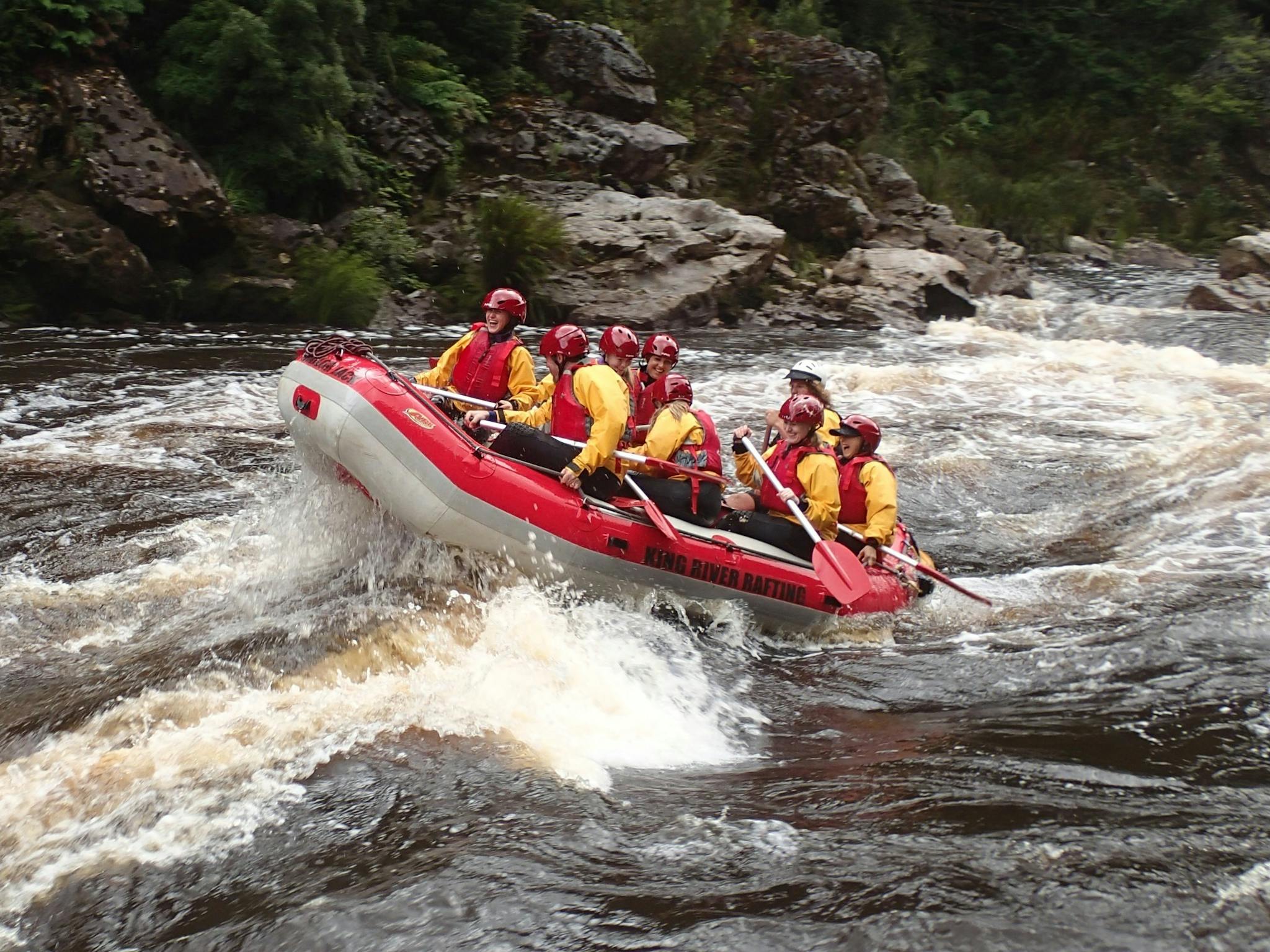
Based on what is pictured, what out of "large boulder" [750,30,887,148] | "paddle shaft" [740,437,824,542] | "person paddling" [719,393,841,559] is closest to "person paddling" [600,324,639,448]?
"paddle shaft" [740,437,824,542]

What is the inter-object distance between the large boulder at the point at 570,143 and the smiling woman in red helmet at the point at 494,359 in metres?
11.1

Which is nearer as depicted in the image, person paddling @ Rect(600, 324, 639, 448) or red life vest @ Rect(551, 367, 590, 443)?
person paddling @ Rect(600, 324, 639, 448)

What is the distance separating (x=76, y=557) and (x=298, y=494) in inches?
44.7

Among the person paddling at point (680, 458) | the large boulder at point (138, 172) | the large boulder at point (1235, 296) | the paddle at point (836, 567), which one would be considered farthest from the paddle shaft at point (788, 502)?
the large boulder at point (1235, 296)

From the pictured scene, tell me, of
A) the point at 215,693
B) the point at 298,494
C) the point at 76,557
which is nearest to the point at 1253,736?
the point at 215,693

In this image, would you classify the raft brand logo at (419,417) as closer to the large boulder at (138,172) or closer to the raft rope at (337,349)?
the raft rope at (337,349)

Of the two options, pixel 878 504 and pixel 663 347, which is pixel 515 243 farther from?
pixel 878 504

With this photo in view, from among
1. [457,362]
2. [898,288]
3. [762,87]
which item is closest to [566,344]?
[457,362]

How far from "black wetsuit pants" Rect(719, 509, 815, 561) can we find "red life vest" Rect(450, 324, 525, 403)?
1.66 metres

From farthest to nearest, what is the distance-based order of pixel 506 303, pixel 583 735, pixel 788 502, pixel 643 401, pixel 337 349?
1. pixel 506 303
2. pixel 643 401
3. pixel 788 502
4. pixel 337 349
5. pixel 583 735

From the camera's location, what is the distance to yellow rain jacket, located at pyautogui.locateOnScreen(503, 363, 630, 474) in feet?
20.1

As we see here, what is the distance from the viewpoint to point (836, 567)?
6160 mm

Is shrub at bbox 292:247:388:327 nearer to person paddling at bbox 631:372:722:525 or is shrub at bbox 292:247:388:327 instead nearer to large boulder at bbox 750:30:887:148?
person paddling at bbox 631:372:722:525

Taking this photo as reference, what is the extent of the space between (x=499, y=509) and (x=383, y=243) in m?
9.60
